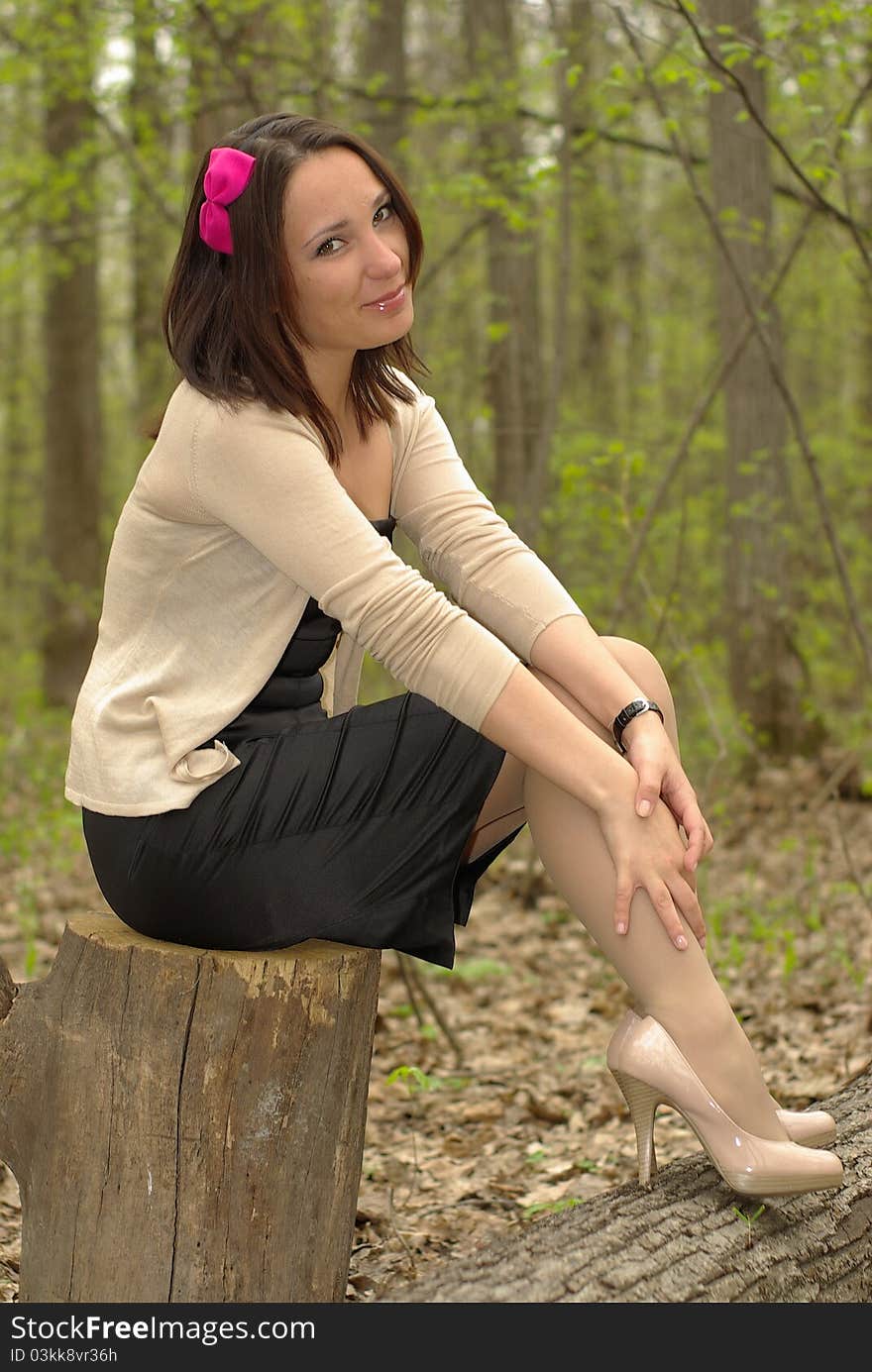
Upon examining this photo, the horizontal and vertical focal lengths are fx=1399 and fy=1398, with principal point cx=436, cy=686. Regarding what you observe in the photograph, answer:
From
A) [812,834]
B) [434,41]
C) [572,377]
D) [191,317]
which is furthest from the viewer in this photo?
[572,377]

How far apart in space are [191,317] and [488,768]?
93cm

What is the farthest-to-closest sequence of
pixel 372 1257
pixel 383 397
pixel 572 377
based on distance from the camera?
pixel 572 377, pixel 372 1257, pixel 383 397

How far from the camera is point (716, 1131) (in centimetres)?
230

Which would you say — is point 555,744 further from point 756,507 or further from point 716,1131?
point 756,507

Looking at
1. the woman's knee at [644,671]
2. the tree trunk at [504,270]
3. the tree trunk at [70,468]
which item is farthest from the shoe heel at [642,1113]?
the tree trunk at [70,468]

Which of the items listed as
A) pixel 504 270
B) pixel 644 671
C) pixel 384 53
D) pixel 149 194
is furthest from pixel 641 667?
pixel 384 53

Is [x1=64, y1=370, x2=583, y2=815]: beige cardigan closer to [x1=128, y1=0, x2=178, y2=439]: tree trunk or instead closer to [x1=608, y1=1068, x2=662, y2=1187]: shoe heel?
[x1=608, y1=1068, x2=662, y2=1187]: shoe heel

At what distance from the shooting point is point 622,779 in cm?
225

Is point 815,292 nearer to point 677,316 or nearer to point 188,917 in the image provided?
point 677,316

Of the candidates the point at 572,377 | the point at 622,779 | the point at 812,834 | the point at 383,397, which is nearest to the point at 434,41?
the point at 572,377

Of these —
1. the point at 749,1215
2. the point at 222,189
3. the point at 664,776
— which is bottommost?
the point at 749,1215

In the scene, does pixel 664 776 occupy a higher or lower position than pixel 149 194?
lower

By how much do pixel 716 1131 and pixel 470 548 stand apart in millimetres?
1165
